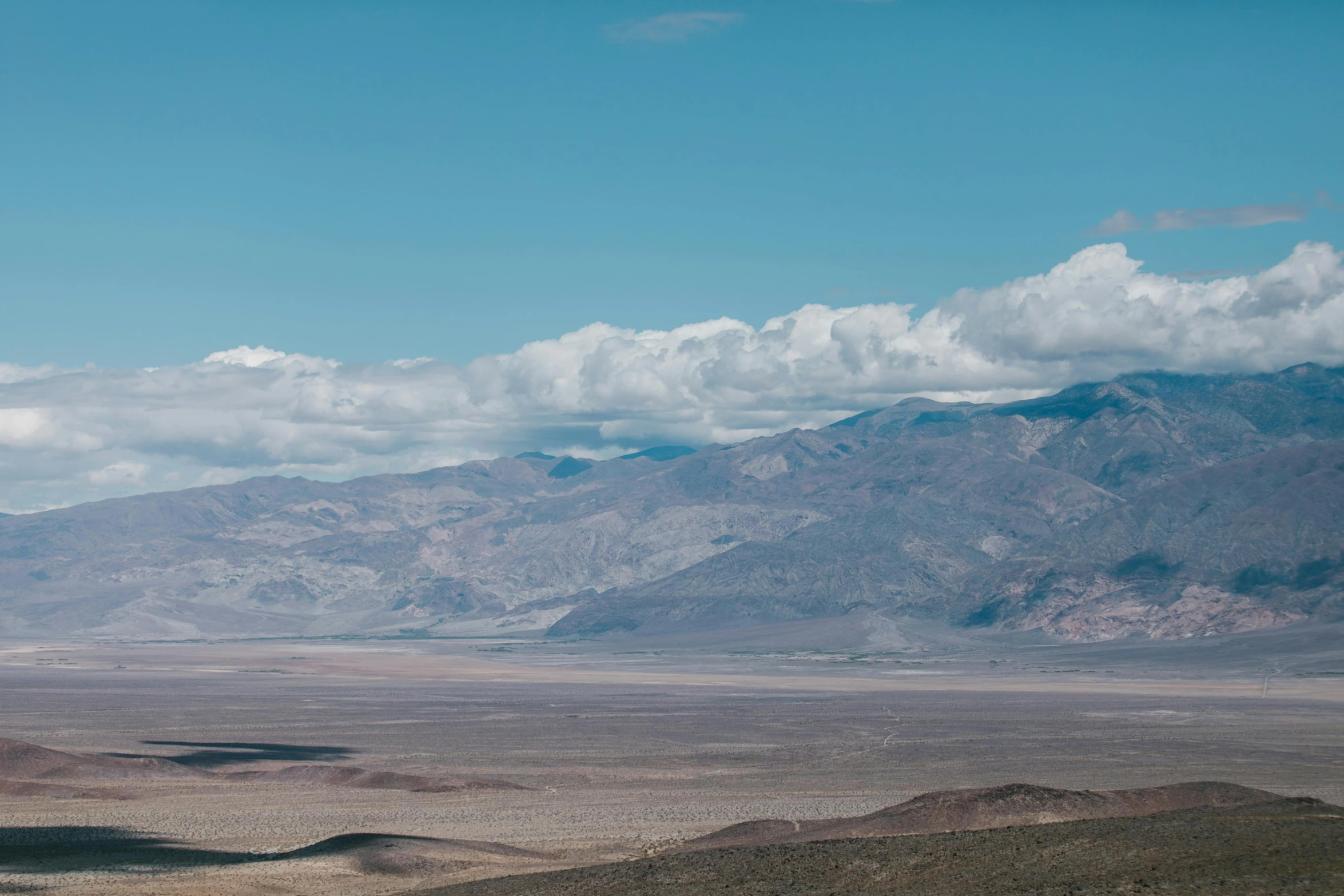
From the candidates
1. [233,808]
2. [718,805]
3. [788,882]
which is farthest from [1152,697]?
[788,882]

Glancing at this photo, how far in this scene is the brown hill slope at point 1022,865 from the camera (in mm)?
24625

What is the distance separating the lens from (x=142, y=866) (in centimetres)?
3428

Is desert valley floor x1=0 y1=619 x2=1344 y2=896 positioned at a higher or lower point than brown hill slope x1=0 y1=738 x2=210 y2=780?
lower

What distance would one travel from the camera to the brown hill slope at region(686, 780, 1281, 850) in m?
37.2

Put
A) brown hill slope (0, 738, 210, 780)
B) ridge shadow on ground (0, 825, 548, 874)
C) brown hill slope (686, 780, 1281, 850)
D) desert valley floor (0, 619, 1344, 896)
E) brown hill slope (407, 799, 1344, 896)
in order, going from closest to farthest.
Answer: brown hill slope (407, 799, 1344, 896)
ridge shadow on ground (0, 825, 548, 874)
desert valley floor (0, 619, 1344, 896)
brown hill slope (686, 780, 1281, 850)
brown hill slope (0, 738, 210, 780)

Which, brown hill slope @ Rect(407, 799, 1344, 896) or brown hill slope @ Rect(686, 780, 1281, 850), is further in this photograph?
brown hill slope @ Rect(686, 780, 1281, 850)

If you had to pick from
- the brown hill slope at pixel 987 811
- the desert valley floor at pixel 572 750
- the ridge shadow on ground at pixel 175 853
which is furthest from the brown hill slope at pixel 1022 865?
the desert valley floor at pixel 572 750

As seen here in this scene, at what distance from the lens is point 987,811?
3794cm

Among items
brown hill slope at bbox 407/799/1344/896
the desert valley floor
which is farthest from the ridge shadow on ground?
brown hill slope at bbox 407/799/1344/896

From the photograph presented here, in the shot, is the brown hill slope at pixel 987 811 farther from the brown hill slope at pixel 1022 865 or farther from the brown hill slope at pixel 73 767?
the brown hill slope at pixel 73 767

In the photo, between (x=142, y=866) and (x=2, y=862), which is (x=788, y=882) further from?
(x=2, y=862)

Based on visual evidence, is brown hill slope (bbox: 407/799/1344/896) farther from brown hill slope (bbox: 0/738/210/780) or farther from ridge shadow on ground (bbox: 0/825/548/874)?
brown hill slope (bbox: 0/738/210/780)

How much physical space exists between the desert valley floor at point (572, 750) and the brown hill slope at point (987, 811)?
2.94 m

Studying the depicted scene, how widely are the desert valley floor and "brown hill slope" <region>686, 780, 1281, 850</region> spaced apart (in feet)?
9.66
